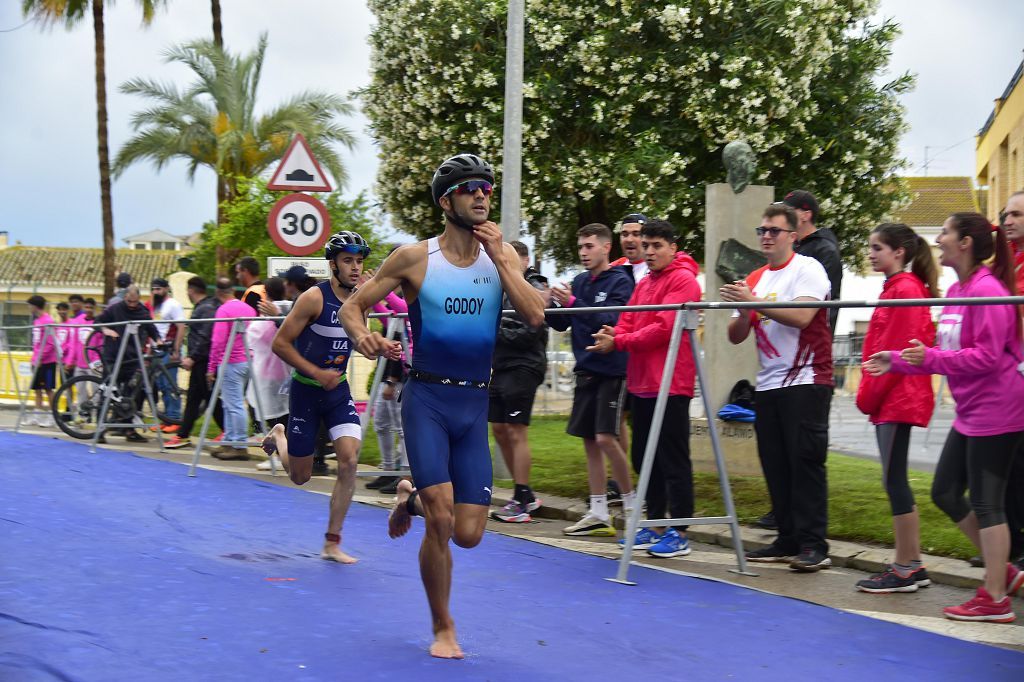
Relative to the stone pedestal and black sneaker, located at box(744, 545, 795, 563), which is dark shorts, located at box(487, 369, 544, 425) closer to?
black sneaker, located at box(744, 545, 795, 563)

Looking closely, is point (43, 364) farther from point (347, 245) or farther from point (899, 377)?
point (899, 377)

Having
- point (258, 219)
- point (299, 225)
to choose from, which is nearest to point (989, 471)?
point (299, 225)

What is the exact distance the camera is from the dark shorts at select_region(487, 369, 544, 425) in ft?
30.4

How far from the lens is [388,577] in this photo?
6.81 m

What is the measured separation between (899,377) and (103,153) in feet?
110

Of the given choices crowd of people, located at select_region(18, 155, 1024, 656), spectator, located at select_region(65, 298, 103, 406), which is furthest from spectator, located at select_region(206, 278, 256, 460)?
spectator, located at select_region(65, 298, 103, 406)

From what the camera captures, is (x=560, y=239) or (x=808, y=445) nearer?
(x=808, y=445)

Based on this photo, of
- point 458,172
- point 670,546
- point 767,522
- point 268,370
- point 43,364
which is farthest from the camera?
point 43,364

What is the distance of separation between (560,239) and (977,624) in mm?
20545

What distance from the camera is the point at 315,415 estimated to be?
303 inches

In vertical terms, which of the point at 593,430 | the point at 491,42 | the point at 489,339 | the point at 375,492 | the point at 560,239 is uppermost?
the point at 491,42

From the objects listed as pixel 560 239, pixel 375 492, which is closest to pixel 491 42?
pixel 560 239

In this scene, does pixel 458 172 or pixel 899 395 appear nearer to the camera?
pixel 458 172

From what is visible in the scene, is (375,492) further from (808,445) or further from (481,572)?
(808,445)
